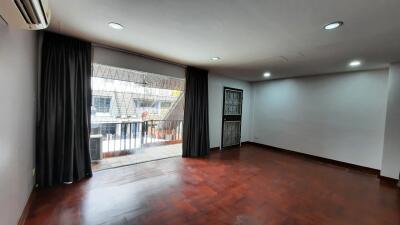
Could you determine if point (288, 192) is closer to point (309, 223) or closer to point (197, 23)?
point (309, 223)

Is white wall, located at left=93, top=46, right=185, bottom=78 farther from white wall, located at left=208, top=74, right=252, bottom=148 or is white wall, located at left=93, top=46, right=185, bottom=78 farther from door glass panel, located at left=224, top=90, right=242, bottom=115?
door glass panel, located at left=224, top=90, right=242, bottom=115

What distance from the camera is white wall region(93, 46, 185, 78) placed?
10.2ft

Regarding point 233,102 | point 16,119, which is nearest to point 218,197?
point 16,119

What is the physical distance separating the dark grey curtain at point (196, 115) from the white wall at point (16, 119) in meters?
2.79

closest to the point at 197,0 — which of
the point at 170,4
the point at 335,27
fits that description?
the point at 170,4

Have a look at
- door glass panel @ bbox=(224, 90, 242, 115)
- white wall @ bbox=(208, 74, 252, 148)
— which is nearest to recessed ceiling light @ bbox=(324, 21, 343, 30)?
white wall @ bbox=(208, 74, 252, 148)

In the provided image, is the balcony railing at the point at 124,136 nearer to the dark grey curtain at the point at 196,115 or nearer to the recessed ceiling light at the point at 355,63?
the dark grey curtain at the point at 196,115

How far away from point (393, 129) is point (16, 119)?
5605 mm

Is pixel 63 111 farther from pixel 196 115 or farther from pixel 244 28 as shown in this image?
pixel 244 28

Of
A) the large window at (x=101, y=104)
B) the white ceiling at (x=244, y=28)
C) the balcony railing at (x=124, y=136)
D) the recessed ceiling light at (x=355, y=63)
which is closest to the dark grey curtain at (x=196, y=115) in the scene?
the balcony railing at (x=124, y=136)

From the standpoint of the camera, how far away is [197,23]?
2074mm

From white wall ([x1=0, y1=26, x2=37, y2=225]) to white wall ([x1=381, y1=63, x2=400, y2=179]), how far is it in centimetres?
543

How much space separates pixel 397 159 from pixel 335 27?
3.03 meters

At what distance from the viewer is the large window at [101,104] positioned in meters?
3.31
